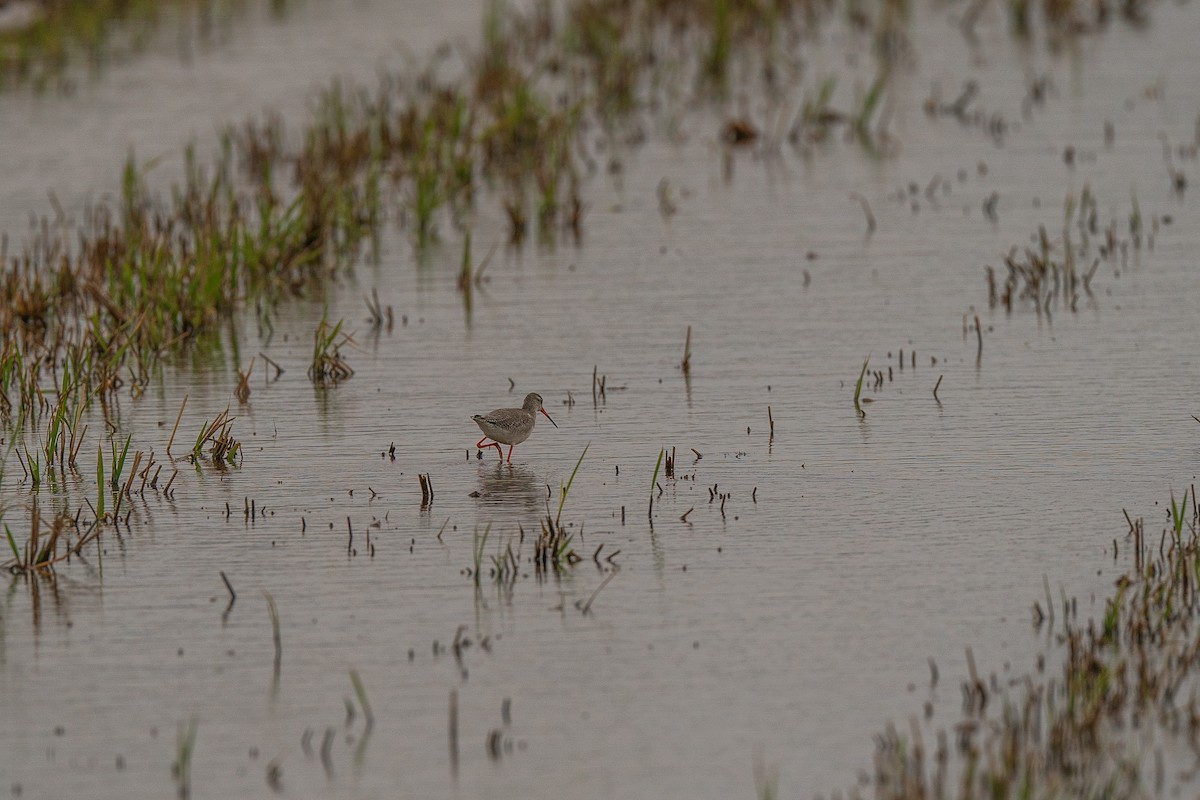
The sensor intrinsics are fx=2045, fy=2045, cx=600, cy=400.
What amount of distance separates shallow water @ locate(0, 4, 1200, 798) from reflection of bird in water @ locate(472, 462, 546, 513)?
23mm

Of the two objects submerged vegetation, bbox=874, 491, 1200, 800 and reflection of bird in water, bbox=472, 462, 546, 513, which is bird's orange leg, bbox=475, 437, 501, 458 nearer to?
reflection of bird in water, bbox=472, 462, 546, 513

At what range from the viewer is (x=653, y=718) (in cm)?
617

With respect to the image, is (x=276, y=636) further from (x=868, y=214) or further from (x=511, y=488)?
(x=868, y=214)

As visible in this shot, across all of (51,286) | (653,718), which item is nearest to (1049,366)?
(653,718)

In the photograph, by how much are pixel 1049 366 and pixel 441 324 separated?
3.50m

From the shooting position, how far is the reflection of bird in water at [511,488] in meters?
8.41

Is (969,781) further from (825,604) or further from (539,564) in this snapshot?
(539,564)

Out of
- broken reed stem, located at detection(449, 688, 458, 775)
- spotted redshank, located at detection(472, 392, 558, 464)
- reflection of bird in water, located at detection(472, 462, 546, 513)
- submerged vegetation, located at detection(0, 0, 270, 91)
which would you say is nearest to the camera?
broken reed stem, located at detection(449, 688, 458, 775)

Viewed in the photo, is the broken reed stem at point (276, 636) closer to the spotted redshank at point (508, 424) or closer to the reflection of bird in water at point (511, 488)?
the reflection of bird in water at point (511, 488)

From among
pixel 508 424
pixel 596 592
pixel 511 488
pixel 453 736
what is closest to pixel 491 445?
pixel 508 424

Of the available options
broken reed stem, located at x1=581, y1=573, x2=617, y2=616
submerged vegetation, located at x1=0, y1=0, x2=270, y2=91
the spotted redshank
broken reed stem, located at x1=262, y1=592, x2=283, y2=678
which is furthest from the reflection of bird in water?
submerged vegetation, located at x1=0, y1=0, x2=270, y2=91

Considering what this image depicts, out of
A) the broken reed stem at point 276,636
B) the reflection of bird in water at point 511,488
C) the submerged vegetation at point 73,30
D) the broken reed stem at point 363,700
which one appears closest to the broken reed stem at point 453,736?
the broken reed stem at point 363,700

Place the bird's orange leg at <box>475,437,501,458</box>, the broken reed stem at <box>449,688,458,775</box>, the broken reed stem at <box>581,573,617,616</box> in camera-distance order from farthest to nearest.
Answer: the bird's orange leg at <box>475,437,501,458</box> → the broken reed stem at <box>581,573,617,616</box> → the broken reed stem at <box>449,688,458,775</box>

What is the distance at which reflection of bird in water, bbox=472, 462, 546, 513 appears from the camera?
8.41 meters
